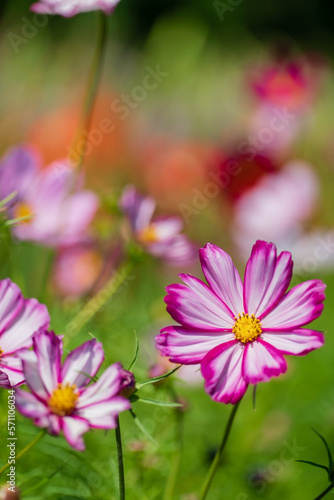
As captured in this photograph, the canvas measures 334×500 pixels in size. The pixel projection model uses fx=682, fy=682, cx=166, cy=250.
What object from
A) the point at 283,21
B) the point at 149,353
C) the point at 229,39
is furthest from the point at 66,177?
the point at 283,21

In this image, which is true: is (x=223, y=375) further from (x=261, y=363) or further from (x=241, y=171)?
(x=241, y=171)

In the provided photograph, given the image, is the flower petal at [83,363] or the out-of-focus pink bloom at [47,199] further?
the out-of-focus pink bloom at [47,199]

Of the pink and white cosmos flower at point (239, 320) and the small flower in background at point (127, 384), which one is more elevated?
the pink and white cosmos flower at point (239, 320)

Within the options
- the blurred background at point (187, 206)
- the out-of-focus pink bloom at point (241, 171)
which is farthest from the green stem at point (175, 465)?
the out-of-focus pink bloom at point (241, 171)

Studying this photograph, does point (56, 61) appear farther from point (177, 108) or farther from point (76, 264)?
point (76, 264)

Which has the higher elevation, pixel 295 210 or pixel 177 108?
pixel 177 108

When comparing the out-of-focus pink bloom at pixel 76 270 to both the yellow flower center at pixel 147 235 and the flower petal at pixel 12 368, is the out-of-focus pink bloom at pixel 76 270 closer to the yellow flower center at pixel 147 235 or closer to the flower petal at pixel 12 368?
the yellow flower center at pixel 147 235

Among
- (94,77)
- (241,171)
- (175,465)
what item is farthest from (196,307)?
(241,171)
